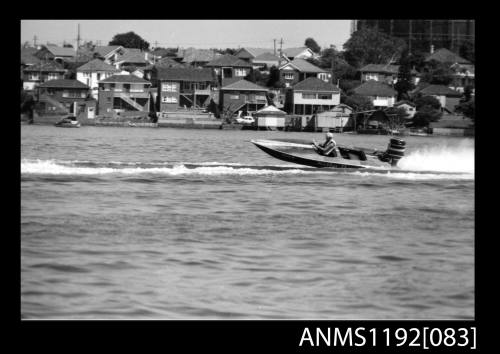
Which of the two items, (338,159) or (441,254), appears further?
(338,159)

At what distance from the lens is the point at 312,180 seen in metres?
12.7

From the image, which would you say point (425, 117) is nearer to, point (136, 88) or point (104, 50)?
point (136, 88)

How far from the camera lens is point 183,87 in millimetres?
34062

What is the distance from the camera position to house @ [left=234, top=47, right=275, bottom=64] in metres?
46.2

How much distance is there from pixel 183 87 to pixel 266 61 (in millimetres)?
13136

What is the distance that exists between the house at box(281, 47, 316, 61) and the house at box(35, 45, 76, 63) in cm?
1260

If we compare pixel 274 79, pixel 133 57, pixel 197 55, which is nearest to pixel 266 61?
pixel 197 55

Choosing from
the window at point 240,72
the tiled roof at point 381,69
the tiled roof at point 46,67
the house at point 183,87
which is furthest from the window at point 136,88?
the tiled roof at point 381,69

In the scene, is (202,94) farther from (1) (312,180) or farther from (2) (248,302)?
(2) (248,302)

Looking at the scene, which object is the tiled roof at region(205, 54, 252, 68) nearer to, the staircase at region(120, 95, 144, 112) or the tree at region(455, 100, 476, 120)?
the staircase at region(120, 95, 144, 112)

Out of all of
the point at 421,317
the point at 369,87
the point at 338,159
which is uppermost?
the point at 369,87

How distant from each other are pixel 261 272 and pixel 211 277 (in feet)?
1.43
